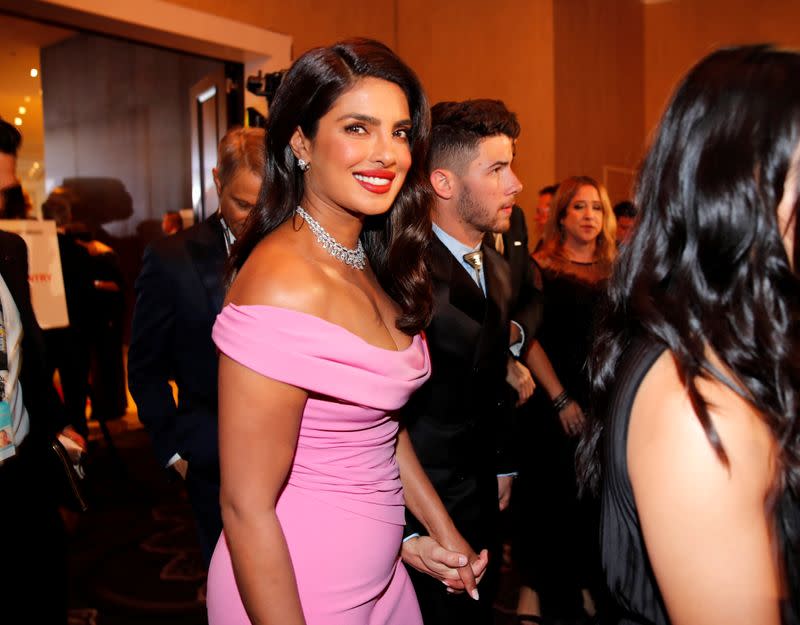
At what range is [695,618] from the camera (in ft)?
2.73

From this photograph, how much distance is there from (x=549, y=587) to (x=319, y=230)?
2228 mm

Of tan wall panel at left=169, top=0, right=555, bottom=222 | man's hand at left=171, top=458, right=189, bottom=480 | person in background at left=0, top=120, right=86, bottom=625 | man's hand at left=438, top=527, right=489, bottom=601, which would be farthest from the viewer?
tan wall panel at left=169, top=0, right=555, bottom=222

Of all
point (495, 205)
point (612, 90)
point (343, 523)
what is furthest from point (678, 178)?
point (612, 90)

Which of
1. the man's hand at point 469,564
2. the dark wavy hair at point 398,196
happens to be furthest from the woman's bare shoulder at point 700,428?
the man's hand at point 469,564

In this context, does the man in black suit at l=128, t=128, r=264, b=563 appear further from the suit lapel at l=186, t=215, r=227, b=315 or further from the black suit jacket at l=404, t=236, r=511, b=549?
the black suit jacket at l=404, t=236, r=511, b=549

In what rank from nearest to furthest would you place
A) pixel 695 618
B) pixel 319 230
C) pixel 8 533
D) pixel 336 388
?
pixel 695 618
pixel 336 388
pixel 319 230
pixel 8 533

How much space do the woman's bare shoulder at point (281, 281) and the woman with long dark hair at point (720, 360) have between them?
52 centimetres

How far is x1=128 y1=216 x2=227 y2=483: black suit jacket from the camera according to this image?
6.56 feet

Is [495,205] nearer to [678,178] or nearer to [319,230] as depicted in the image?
[319,230]

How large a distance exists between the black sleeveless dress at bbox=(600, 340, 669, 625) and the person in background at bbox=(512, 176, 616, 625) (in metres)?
1.92

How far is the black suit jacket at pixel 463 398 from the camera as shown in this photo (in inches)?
76.2

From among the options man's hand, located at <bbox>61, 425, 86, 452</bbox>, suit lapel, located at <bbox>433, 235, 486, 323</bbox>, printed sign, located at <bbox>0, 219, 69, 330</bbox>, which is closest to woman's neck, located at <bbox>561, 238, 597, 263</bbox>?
suit lapel, located at <bbox>433, 235, 486, 323</bbox>

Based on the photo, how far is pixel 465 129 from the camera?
2.19 metres

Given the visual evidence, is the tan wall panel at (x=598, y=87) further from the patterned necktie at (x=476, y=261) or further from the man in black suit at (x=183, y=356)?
the man in black suit at (x=183, y=356)
